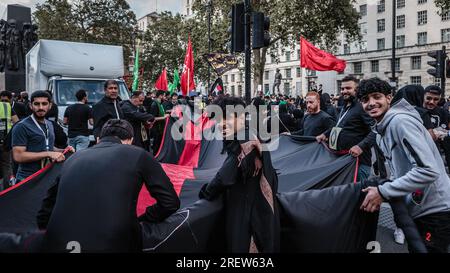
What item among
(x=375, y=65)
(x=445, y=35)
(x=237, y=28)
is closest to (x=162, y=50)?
(x=375, y=65)

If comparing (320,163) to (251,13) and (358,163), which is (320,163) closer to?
(358,163)

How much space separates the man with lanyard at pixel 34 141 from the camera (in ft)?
15.8

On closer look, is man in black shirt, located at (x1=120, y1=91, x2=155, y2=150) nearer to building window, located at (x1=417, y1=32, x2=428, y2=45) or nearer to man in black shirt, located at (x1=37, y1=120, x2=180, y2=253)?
man in black shirt, located at (x1=37, y1=120, x2=180, y2=253)

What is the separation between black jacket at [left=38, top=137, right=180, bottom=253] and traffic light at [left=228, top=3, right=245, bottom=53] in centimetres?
766

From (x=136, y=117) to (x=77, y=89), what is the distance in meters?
5.58

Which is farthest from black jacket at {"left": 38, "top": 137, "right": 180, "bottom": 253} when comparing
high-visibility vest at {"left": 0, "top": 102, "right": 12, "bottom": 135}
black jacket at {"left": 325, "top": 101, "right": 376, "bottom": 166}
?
high-visibility vest at {"left": 0, "top": 102, "right": 12, "bottom": 135}

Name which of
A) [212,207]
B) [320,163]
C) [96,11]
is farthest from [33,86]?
[96,11]

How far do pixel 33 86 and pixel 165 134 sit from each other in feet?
24.8

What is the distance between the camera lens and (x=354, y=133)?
18.8ft

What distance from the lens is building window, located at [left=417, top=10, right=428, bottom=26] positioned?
57.7 metres

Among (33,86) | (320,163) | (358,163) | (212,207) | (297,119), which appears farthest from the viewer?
(33,86)

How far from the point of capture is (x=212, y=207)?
123 inches

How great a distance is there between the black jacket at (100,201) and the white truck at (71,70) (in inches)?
417
